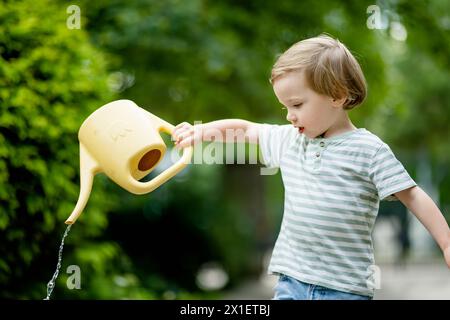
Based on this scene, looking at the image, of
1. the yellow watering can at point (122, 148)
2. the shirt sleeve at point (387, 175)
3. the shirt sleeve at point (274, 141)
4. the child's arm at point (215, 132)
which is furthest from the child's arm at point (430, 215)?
the yellow watering can at point (122, 148)

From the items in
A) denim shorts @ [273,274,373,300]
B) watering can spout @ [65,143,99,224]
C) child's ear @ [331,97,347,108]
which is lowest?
denim shorts @ [273,274,373,300]

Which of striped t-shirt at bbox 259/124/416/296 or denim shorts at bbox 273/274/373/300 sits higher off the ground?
striped t-shirt at bbox 259/124/416/296

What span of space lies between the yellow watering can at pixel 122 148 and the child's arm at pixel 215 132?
43 millimetres

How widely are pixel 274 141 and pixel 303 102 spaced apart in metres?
0.30

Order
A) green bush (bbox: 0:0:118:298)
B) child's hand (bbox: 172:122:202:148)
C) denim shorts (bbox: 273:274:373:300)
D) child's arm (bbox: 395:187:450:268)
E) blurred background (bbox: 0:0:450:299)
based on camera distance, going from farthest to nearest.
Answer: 1. blurred background (bbox: 0:0:450:299)
2. green bush (bbox: 0:0:118:298)
3. child's hand (bbox: 172:122:202:148)
4. denim shorts (bbox: 273:274:373:300)
5. child's arm (bbox: 395:187:450:268)

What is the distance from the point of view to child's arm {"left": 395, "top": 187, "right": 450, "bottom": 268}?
2.24 m

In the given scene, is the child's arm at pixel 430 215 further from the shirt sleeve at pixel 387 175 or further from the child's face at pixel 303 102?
the child's face at pixel 303 102

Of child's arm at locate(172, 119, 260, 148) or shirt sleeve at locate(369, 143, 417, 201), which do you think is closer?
shirt sleeve at locate(369, 143, 417, 201)

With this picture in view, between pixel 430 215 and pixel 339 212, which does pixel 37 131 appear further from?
pixel 430 215

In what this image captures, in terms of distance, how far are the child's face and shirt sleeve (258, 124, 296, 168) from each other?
0.21 meters

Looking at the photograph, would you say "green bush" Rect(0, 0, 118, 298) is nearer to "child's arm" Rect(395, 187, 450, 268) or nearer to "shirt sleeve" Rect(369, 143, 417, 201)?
"shirt sleeve" Rect(369, 143, 417, 201)

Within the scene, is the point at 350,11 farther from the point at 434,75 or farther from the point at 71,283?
the point at 434,75

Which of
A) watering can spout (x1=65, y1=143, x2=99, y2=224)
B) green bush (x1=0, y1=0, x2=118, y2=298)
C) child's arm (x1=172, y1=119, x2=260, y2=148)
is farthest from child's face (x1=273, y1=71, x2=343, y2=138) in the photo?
green bush (x1=0, y1=0, x2=118, y2=298)

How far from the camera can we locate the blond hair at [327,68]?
7.72ft
